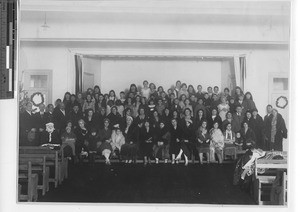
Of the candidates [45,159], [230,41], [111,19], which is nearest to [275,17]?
[230,41]

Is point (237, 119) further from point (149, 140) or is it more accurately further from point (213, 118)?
point (149, 140)

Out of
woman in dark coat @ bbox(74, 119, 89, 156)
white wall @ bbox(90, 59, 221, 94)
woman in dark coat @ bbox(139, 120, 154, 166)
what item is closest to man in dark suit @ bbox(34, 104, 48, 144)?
woman in dark coat @ bbox(74, 119, 89, 156)

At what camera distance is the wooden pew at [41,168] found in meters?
1.68

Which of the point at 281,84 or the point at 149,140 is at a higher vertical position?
the point at 281,84

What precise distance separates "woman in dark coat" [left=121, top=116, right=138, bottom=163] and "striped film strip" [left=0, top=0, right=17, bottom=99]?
0.47 m

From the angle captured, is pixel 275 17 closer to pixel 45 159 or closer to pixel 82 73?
pixel 82 73

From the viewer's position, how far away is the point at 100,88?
1.66 metres

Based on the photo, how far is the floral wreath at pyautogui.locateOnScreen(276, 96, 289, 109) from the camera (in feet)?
5.48

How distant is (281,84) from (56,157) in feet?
2.94

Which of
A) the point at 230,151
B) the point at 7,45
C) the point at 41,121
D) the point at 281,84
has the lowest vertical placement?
the point at 230,151

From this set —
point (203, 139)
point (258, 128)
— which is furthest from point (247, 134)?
point (203, 139)

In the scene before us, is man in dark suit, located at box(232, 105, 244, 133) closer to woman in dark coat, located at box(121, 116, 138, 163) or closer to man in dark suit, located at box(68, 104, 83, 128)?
woman in dark coat, located at box(121, 116, 138, 163)

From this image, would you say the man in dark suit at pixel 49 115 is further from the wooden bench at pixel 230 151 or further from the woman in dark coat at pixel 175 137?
the wooden bench at pixel 230 151

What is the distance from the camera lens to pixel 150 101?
1.68 meters
